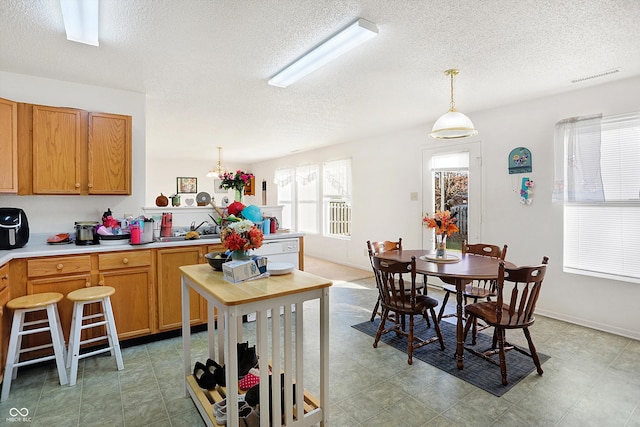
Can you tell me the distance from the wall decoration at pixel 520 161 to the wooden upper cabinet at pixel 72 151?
14.3 feet

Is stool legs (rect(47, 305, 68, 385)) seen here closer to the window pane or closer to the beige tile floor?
the beige tile floor

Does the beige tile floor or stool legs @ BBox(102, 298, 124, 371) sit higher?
stool legs @ BBox(102, 298, 124, 371)

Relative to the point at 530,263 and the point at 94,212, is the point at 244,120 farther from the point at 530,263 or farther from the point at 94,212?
the point at 530,263

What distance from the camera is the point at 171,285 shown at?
10.2ft

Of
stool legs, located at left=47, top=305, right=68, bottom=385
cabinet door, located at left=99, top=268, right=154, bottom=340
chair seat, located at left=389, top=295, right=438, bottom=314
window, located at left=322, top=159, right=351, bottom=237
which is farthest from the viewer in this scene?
window, located at left=322, top=159, right=351, bottom=237

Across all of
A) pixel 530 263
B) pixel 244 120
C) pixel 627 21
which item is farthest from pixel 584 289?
pixel 244 120

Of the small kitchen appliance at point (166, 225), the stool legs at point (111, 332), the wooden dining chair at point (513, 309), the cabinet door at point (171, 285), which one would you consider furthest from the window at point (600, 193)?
the stool legs at point (111, 332)

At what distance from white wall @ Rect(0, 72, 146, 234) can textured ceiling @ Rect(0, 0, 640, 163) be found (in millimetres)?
129

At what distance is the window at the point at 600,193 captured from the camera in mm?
3197

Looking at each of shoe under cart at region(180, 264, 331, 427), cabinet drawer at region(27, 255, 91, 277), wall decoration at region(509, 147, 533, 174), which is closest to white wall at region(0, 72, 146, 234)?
cabinet drawer at region(27, 255, 91, 277)

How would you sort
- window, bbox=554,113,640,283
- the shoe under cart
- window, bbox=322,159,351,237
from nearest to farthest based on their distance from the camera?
the shoe under cart < window, bbox=554,113,640,283 < window, bbox=322,159,351,237

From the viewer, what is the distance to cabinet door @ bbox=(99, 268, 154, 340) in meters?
2.88

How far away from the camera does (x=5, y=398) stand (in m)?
2.18

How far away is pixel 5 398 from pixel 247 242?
2038mm
